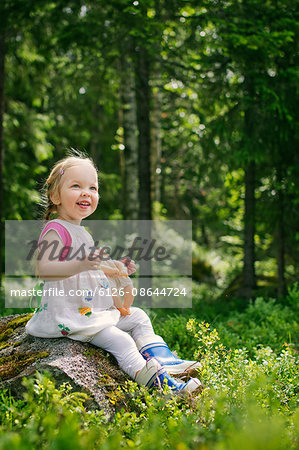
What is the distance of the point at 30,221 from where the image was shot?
1187cm

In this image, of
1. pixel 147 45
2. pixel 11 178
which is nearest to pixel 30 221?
pixel 11 178

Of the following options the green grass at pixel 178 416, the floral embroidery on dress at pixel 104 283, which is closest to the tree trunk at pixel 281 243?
the green grass at pixel 178 416

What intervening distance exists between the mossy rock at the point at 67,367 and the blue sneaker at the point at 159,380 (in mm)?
165

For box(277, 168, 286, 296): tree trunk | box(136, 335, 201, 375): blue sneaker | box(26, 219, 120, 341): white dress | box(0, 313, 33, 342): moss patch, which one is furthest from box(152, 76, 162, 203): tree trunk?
box(136, 335, 201, 375): blue sneaker

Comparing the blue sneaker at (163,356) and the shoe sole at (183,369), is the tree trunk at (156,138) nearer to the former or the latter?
the blue sneaker at (163,356)

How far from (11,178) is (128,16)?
17.4 ft

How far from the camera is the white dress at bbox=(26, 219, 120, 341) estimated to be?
305cm

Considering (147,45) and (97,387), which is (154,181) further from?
(97,387)

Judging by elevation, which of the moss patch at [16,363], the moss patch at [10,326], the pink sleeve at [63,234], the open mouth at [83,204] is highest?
the open mouth at [83,204]

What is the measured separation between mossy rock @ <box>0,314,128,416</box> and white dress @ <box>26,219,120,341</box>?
10cm

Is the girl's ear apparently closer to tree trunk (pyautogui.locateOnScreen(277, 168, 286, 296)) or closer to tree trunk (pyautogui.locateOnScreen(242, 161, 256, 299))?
tree trunk (pyautogui.locateOnScreen(242, 161, 256, 299))

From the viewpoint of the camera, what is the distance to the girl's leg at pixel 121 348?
9.95 ft

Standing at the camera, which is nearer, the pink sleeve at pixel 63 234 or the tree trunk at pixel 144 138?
the pink sleeve at pixel 63 234

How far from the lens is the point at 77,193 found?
3.24 metres
